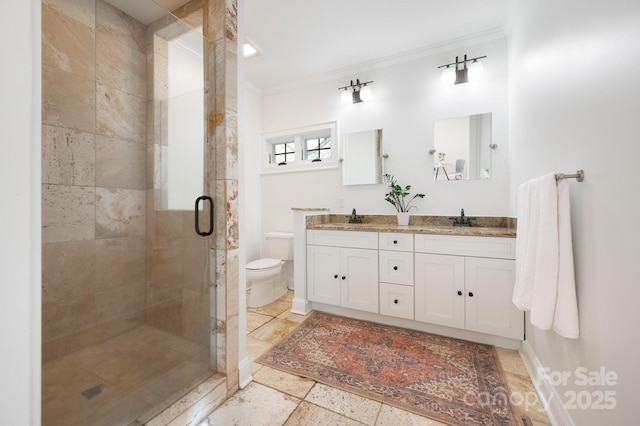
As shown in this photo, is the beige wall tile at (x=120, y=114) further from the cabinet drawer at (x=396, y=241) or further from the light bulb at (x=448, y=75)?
the light bulb at (x=448, y=75)

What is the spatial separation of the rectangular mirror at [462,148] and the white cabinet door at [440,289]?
92 cm

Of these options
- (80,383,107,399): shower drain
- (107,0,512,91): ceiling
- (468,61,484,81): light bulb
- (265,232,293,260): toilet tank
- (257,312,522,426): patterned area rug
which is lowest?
(257,312,522,426): patterned area rug

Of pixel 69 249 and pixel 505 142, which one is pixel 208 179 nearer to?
pixel 69 249

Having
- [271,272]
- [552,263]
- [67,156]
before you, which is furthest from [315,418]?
[67,156]

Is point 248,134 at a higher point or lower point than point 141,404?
higher

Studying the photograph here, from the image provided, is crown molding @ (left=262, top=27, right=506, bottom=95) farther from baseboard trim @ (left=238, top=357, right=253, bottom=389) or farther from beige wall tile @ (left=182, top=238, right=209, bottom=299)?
baseboard trim @ (left=238, top=357, right=253, bottom=389)

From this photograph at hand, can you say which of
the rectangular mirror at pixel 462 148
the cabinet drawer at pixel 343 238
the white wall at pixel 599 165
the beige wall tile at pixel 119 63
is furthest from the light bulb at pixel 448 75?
the beige wall tile at pixel 119 63

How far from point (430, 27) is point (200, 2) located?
6.21 feet

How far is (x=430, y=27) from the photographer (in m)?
2.23

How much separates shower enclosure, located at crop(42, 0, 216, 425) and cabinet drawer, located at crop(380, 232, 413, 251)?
141 centimetres

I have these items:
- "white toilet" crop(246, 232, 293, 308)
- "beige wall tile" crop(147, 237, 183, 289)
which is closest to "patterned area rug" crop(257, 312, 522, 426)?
"white toilet" crop(246, 232, 293, 308)

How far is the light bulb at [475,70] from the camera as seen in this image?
7.55 feet

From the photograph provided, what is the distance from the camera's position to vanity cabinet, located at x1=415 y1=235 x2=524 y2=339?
71.8 inches

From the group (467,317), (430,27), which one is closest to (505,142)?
(430,27)
